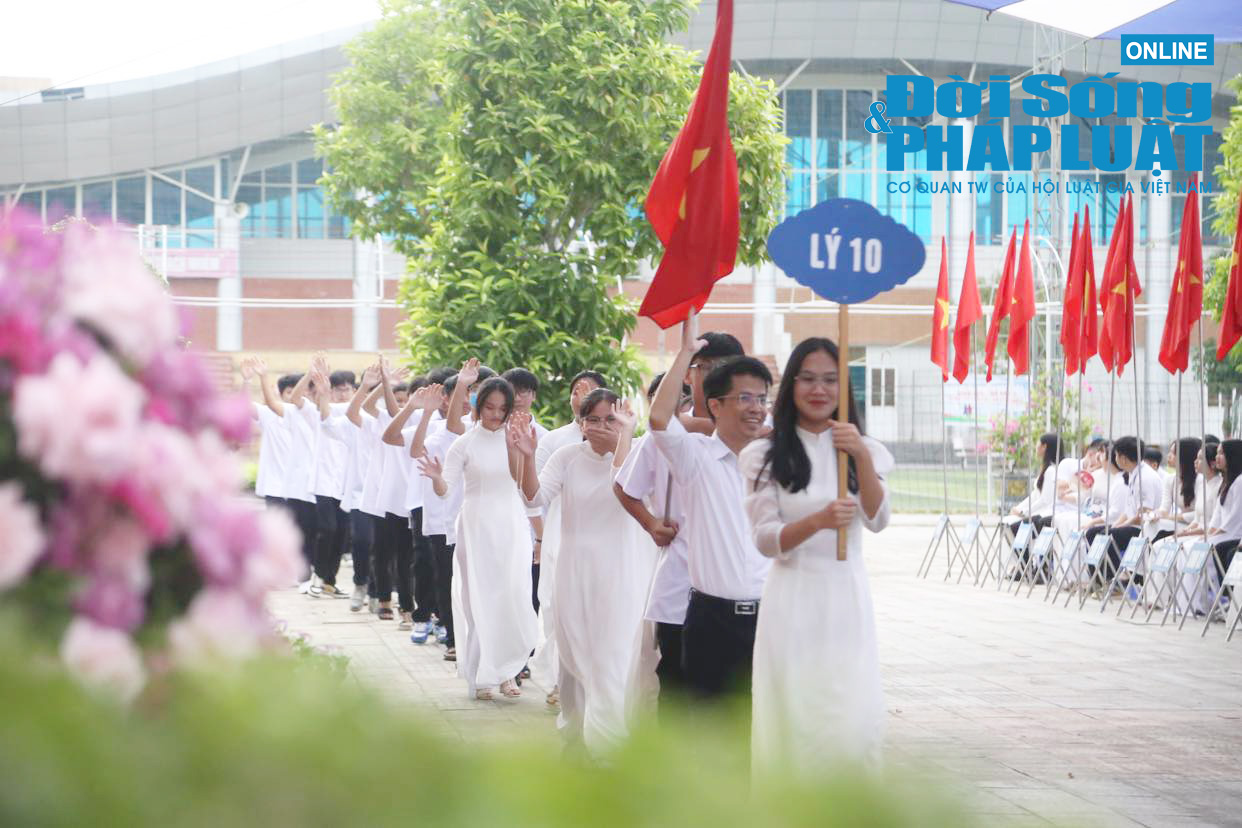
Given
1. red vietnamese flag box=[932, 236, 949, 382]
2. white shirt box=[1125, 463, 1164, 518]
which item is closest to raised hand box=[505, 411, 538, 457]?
white shirt box=[1125, 463, 1164, 518]

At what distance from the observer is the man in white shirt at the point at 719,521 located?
595cm

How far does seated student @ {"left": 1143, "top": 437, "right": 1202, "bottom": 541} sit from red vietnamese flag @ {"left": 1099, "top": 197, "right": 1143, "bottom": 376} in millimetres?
989

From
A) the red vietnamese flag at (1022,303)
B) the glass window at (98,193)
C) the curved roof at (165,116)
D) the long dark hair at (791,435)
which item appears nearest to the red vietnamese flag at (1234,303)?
the red vietnamese flag at (1022,303)

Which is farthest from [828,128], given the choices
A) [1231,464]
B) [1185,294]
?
[1231,464]

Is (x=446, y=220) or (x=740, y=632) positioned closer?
(x=740, y=632)

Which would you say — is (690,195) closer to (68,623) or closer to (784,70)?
(68,623)

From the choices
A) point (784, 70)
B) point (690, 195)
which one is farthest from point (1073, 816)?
point (784, 70)

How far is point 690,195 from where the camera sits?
7.49 metres

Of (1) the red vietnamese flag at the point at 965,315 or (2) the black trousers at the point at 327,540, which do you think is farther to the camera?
(1) the red vietnamese flag at the point at 965,315

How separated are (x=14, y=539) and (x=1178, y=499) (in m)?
15.9

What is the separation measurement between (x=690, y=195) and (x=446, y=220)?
21.4ft

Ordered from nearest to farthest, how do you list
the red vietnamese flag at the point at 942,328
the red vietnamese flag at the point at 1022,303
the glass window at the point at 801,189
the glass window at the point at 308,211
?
the red vietnamese flag at the point at 1022,303 < the red vietnamese flag at the point at 942,328 < the glass window at the point at 308,211 < the glass window at the point at 801,189

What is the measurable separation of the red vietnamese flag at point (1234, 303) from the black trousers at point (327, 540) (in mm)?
8325

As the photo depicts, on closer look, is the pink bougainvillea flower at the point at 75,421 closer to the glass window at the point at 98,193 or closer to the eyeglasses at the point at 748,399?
the eyeglasses at the point at 748,399
